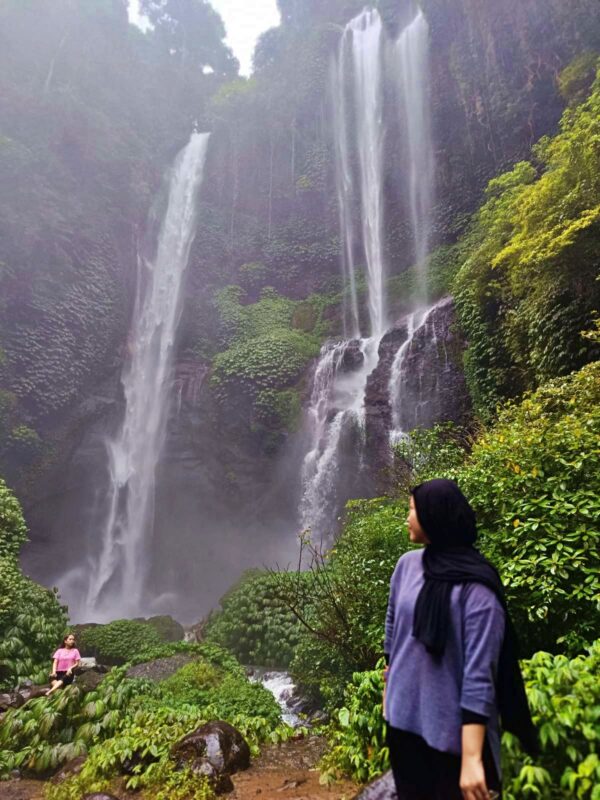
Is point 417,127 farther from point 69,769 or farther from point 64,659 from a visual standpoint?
point 69,769

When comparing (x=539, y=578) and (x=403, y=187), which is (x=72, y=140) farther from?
(x=539, y=578)

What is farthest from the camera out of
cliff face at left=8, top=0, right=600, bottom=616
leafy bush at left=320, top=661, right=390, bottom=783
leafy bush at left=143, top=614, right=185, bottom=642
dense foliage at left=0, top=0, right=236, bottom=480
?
dense foliage at left=0, top=0, right=236, bottom=480

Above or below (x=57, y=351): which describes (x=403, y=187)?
above

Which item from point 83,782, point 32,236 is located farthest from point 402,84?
point 83,782

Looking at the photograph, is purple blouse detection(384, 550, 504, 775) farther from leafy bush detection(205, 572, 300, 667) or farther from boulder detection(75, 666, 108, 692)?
leafy bush detection(205, 572, 300, 667)

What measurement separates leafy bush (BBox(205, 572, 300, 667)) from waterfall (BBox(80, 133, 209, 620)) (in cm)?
722

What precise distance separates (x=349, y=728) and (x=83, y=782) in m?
2.62

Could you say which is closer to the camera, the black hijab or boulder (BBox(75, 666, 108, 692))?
the black hijab

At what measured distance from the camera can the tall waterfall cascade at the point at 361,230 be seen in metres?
14.8

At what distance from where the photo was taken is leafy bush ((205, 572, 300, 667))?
29.9ft

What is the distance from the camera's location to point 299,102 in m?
25.9

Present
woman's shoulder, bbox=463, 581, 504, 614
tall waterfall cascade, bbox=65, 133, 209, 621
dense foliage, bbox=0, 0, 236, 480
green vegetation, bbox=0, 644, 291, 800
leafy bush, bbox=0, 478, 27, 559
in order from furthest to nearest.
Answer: tall waterfall cascade, bbox=65, 133, 209, 621, dense foliage, bbox=0, 0, 236, 480, leafy bush, bbox=0, 478, 27, 559, green vegetation, bbox=0, 644, 291, 800, woman's shoulder, bbox=463, 581, 504, 614

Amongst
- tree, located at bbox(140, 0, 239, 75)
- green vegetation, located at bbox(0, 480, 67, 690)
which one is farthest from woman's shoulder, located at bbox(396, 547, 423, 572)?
tree, located at bbox(140, 0, 239, 75)

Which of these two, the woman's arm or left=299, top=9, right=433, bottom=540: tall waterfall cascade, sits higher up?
left=299, top=9, right=433, bottom=540: tall waterfall cascade
